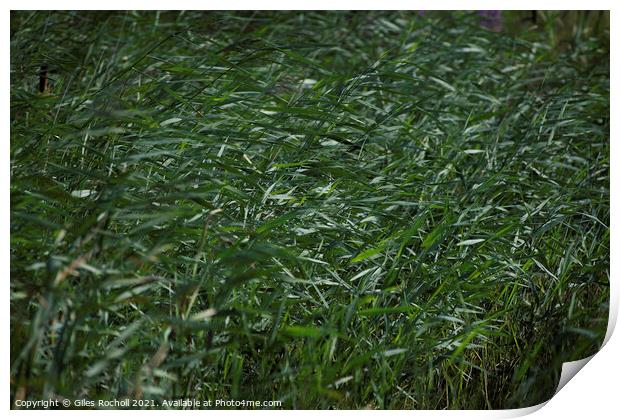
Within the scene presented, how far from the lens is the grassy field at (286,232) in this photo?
174 centimetres

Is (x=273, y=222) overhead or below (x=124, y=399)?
overhead

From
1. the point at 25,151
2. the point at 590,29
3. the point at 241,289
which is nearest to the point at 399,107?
the point at 241,289

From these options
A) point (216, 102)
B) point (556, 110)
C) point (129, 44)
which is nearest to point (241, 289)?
point (216, 102)

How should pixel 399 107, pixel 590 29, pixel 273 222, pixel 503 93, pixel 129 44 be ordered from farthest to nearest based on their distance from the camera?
pixel 590 29
pixel 503 93
pixel 129 44
pixel 399 107
pixel 273 222

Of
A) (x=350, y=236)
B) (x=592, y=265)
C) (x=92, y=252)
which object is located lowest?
(x=592, y=265)

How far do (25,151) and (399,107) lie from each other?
1.03 meters

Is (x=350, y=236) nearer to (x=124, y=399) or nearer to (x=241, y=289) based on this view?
(x=241, y=289)

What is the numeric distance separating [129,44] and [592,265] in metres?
1.62

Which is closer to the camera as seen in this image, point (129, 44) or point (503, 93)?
point (129, 44)

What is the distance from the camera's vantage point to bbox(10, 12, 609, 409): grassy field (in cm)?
174

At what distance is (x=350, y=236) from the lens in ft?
6.91

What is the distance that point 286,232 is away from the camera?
202 cm

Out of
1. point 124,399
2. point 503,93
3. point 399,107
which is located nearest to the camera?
point 124,399

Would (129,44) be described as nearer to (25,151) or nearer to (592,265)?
(25,151)
